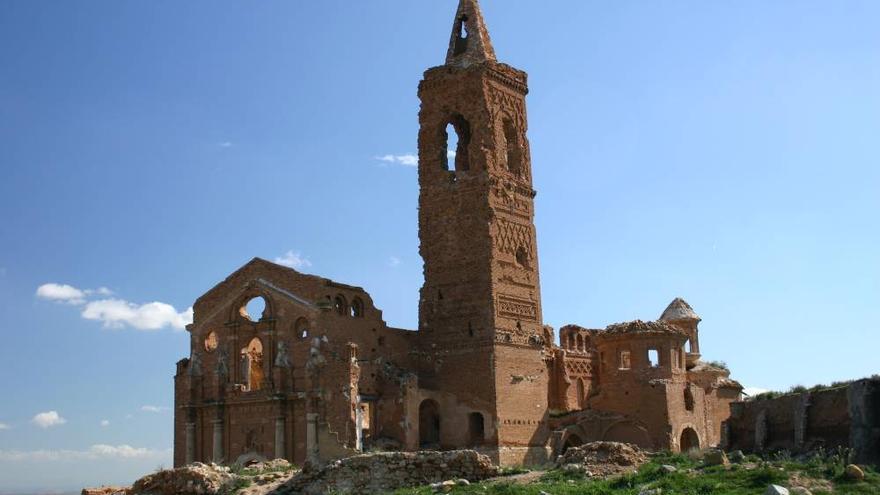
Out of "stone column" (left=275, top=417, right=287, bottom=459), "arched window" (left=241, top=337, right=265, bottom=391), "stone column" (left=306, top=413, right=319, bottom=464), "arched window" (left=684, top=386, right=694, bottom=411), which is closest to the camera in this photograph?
"stone column" (left=306, top=413, right=319, bottom=464)

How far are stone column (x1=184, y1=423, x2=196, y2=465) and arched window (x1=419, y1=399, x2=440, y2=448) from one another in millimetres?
7919

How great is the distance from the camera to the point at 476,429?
37.5 meters

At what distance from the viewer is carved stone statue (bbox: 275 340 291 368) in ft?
123

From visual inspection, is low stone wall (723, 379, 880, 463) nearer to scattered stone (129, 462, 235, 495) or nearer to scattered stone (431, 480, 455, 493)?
scattered stone (431, 480, 455, 493)

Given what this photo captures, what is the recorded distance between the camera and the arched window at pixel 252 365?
39375 mm

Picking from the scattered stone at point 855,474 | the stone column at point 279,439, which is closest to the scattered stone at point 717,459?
the scattered stone at point 855,474

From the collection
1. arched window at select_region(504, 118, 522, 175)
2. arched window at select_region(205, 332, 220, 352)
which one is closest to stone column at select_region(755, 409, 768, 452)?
arched window at select_region(504, 118, 522, 175)

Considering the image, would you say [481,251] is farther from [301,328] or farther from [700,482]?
[700,482]

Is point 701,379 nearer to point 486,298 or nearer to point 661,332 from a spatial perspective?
point 661,332

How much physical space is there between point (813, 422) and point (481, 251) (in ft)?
48.2

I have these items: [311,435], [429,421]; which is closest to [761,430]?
[429,421]

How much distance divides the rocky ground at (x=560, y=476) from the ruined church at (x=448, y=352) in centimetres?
705

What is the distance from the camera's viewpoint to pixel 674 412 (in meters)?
39.1

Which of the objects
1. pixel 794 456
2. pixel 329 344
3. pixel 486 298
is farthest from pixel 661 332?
pixel 794 456
